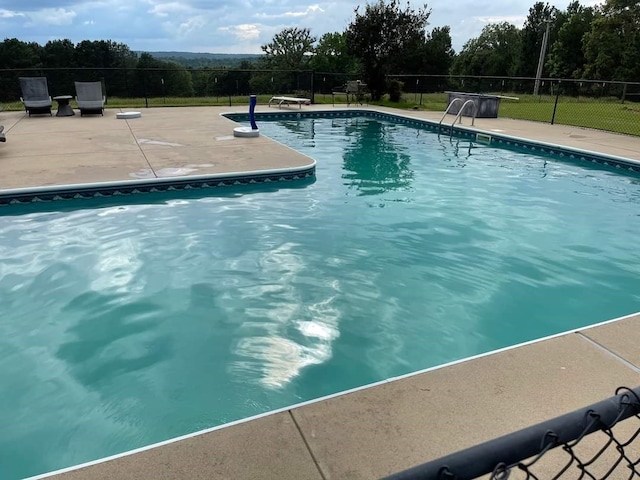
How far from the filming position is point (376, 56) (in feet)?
56.4

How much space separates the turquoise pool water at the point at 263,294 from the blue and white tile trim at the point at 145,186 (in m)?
0.17

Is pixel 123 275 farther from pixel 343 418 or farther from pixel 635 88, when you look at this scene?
pixel 635 88

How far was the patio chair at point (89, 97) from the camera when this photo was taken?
12695 mm

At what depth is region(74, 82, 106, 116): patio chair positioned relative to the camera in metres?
12.7

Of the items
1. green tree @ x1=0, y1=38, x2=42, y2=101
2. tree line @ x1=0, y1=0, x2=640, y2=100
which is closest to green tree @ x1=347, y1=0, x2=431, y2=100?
tree line @ x1=0, y1=0, x2=640, y2=100

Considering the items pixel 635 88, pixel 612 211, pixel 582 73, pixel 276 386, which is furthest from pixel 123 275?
pixel 582 73

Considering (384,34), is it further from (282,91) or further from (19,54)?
(19,54)

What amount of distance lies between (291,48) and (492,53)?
1797 cm

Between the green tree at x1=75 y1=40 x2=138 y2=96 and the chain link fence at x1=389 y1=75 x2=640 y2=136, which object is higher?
the green tree at x1=75 y1=40 x2=138 y2=96

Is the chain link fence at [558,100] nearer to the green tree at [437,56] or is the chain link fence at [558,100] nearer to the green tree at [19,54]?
the green tree at [437,56]

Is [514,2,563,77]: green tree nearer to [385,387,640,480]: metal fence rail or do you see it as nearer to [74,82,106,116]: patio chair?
[74,82,106,116]: patio chair

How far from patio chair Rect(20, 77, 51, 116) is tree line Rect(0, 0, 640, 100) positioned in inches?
99.5

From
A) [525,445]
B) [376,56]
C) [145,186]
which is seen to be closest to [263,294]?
[145,186]

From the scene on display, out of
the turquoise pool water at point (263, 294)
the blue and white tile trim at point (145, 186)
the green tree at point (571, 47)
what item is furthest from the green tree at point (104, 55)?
the green tree at point (571, 47)
